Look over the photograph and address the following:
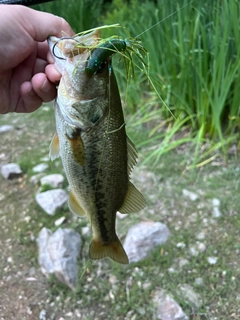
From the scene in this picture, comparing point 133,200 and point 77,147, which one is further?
point 133,200

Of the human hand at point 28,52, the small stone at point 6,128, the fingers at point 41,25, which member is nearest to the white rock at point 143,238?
the human hand at point 28,52

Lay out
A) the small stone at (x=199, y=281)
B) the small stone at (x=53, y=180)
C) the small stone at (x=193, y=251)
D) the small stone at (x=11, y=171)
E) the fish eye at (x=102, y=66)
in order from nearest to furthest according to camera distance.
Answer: the fish eye at (x=102, y=66) → the small stone at (x=199, y=281) → the small stone at (x=193, y=251) → the small stone at (x=53, y=180) → the small stone at (x=11, y=171)

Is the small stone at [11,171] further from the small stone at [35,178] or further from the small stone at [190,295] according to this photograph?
the small stone at [190,295]

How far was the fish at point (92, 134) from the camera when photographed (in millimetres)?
999

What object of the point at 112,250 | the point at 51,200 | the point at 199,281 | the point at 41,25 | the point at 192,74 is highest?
the point at 41,25

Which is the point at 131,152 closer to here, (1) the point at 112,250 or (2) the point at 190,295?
(1) the point at 112,250

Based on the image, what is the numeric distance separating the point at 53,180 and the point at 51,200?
0.65 ft

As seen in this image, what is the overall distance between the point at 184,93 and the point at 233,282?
4.05ft

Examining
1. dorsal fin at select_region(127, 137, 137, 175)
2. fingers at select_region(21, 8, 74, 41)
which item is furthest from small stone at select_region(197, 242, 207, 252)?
fingers at select_region(21, 8, 74, 41)

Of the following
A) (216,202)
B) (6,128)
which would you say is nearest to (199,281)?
(216,202)

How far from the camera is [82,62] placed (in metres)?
0.98

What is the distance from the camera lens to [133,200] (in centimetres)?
122

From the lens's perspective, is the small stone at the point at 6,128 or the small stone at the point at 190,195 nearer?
the small stone at the point at 190,195

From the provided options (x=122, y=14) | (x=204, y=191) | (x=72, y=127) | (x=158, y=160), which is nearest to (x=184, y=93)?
(x=158, y=160)
